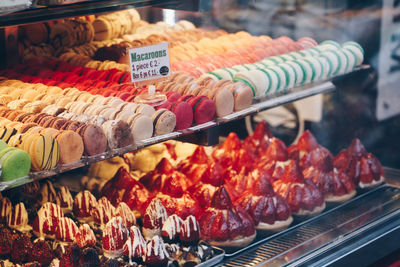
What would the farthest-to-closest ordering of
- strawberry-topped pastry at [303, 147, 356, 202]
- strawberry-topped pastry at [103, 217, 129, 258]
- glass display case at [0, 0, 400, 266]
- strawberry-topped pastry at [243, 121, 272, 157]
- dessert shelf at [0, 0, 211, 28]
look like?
strawberry-topped pastry at [243, 121, 272, 157] < strawberry-topped pastry at [303, 147, 356, 202] < strawberry-topped pastry at [103, 217, 129, 258] < glass display case at [0, 0, 400, 266] < dessert shelf at [0, 0, 211, 28]

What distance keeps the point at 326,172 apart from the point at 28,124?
1.63 m

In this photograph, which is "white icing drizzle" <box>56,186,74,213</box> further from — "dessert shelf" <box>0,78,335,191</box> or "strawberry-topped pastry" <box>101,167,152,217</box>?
"dessert shelf" <box>0,78,335,191</box>

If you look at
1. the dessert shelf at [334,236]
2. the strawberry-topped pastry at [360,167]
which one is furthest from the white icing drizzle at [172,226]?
the strawberry-topped pastry at [360,167]

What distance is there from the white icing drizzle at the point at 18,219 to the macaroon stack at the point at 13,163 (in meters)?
0.67

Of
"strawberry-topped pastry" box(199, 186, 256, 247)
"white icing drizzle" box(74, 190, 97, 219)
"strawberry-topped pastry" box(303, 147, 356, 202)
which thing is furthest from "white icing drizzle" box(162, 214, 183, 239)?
"strawberry-topped pastry" box(303, 147, 356, 202)

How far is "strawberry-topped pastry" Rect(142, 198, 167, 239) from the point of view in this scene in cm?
243

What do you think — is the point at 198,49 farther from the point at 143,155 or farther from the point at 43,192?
the point at 43,192

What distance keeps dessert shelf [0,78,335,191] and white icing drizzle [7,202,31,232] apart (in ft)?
1.97

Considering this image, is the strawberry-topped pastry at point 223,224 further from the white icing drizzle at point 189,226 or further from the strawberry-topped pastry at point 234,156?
the strawberry-topped pastry at point 234,156

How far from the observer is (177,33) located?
10.5 ft

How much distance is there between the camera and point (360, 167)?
10.4 ft

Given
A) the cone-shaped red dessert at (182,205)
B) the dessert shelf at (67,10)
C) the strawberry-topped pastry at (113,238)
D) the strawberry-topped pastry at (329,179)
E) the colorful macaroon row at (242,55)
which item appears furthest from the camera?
the strawberry-topped pastry at (329,179)

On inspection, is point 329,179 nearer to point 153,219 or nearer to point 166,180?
point 166,180

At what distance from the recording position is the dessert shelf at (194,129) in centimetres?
190
